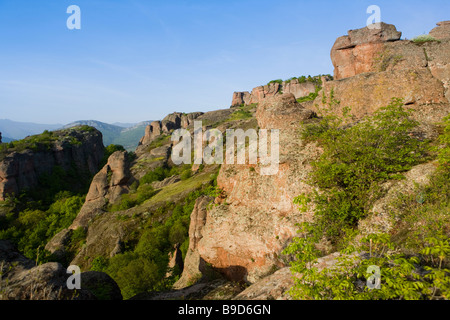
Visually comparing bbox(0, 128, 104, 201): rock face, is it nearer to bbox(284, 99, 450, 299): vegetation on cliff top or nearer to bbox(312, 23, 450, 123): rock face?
bbox(312, 23, 450, 123): rock face

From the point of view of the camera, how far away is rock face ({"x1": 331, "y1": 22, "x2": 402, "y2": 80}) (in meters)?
27.3

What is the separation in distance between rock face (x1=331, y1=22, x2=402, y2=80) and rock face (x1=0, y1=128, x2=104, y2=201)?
325ft

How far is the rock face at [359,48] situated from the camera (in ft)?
89.5

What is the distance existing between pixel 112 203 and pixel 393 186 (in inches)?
2739

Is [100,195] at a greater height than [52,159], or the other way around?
[52,159]

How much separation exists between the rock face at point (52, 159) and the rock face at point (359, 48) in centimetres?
9916

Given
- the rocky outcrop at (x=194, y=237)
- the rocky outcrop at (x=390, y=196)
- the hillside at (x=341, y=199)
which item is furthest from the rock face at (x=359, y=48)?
the rocky outcrop at (x=194, y=237)

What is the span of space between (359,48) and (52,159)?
379 ft

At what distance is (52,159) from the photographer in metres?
100

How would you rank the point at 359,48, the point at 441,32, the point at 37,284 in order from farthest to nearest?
the point at 359,48 → the point at 441,32 → the point at 37,284

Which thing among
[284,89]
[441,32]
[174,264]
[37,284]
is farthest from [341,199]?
[284,89]

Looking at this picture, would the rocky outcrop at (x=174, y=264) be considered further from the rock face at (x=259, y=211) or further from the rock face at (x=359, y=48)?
the rock face at (x=359, y=48)

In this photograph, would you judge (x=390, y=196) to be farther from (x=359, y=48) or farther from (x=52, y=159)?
(x=52, y=159)
